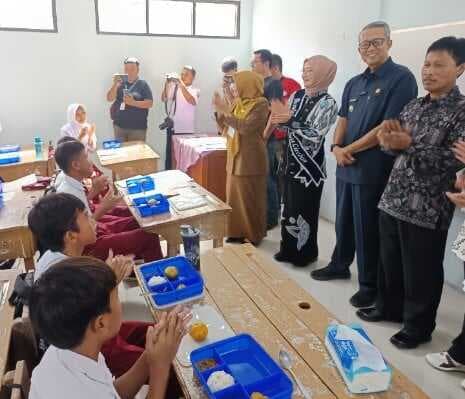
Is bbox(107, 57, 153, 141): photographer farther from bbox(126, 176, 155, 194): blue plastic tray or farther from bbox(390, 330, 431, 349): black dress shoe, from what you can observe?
bbox(390, 330, 431, 349): black dress shoe

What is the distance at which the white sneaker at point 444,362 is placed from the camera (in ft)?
6.63

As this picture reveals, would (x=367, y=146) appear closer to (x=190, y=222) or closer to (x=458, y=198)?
(x=458, y=198)

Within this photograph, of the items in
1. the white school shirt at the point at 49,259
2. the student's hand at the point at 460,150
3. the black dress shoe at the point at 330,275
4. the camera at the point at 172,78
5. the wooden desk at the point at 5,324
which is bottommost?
the black dress shoe at the point at 330,275

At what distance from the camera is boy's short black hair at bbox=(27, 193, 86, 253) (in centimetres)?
156

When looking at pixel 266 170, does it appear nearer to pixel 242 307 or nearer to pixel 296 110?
pixel 296 110

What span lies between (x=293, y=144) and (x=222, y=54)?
10.2ft

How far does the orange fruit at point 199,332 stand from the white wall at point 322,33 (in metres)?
2.88

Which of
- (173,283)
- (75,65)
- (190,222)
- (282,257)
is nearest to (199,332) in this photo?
(173,283)

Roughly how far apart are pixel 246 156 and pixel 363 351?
2.25 meters

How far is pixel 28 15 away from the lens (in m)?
4.79

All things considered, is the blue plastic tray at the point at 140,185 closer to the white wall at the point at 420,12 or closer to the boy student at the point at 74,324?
the boy student at the point at 74,324

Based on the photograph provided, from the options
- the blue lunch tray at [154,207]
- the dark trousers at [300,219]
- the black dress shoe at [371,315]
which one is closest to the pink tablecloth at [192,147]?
the dark trousers at [300,219]

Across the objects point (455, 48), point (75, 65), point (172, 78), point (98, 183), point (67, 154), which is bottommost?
point (98, 183)

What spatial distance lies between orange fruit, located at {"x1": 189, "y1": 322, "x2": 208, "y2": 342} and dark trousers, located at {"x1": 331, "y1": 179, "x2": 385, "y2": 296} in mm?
1444
